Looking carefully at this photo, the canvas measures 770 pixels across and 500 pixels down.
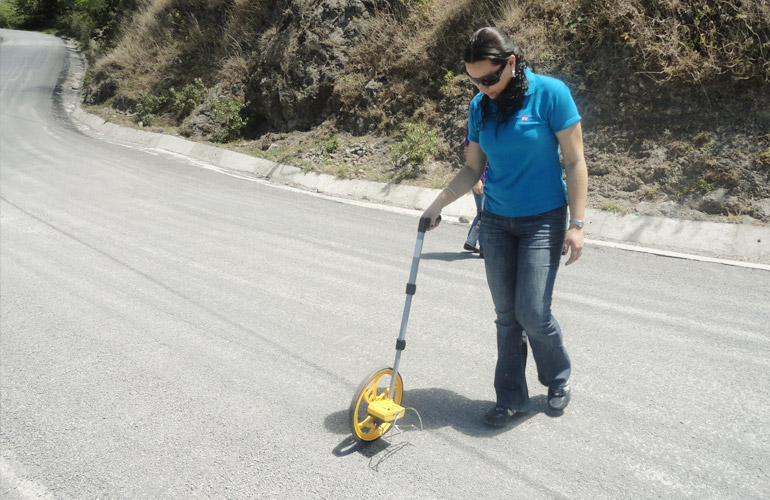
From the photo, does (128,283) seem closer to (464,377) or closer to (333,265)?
(333,265)

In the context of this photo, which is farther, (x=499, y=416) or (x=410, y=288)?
(x=499, y=416)

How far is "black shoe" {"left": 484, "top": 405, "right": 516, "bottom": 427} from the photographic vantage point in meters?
3.46

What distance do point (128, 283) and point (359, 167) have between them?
7554 millimetres

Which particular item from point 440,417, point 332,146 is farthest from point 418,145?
point 440,417

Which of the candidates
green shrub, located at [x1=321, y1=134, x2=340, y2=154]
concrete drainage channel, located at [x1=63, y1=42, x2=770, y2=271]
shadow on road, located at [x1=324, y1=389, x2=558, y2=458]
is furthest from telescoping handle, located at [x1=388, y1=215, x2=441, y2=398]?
green shrub, located at [x1=321, y1=134, x2=340, y2=154]

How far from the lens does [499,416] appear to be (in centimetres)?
348

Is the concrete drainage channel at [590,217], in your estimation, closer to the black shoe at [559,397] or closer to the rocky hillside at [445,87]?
the rocky hillside at [445,87]

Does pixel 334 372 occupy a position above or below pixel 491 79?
below

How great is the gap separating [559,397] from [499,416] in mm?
368

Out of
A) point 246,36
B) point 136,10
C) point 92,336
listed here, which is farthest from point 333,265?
point 136,10

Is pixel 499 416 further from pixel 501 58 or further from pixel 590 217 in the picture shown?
pixel 590 217

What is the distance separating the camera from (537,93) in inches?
121

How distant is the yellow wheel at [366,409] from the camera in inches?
126

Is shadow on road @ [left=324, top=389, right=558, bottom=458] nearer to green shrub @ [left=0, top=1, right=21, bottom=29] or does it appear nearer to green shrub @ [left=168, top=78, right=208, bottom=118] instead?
green shrub @ [left=168, top=78, right=208, bottom=118]
